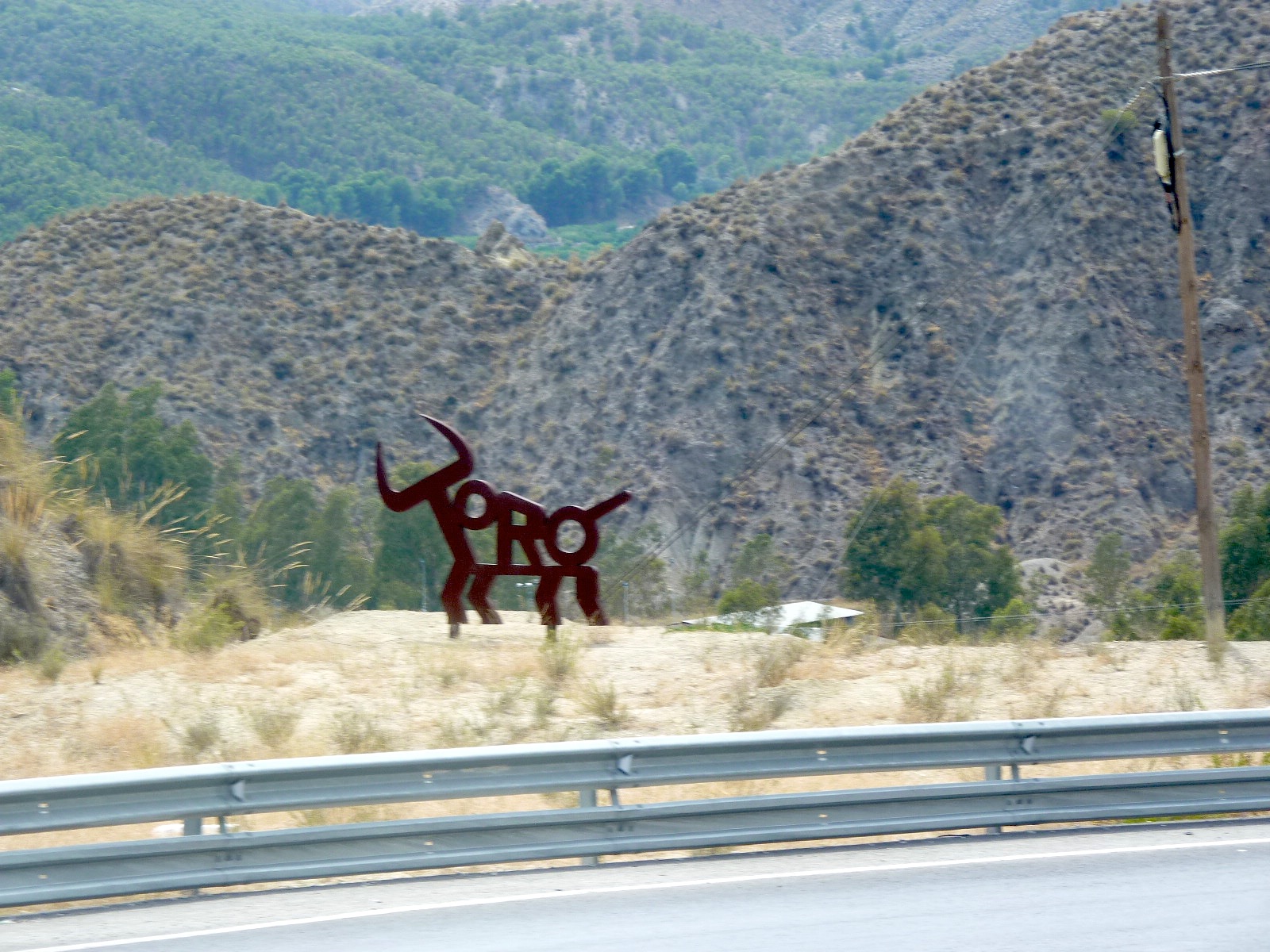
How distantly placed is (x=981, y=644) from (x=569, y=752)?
948cm

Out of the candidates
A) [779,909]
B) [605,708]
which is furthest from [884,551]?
[779,909]

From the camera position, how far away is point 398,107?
139375 mm

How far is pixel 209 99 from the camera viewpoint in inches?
5187

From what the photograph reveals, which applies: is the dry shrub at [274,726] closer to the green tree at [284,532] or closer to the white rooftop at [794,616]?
the white rooftop at [794,616]

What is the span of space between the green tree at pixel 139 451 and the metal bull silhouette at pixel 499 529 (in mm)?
25823

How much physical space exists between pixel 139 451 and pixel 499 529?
2869 cm

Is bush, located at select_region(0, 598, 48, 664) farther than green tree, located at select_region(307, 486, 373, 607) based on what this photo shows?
No

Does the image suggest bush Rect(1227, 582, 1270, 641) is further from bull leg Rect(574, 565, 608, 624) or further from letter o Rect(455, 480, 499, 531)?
letter o Rect(455, 480, 499, 531)

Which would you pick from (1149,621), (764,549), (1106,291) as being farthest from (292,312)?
(1149,621)

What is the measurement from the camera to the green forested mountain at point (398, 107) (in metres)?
119

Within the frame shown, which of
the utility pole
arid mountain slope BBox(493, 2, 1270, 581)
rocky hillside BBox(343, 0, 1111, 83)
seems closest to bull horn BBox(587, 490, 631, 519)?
the utility pole

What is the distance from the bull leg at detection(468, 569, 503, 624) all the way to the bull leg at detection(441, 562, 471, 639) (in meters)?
0.22

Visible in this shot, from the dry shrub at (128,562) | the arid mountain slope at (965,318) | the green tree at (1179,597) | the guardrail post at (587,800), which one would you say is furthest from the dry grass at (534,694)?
the arid mountain slope at (965,318)

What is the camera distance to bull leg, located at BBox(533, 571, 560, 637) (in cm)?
1739
